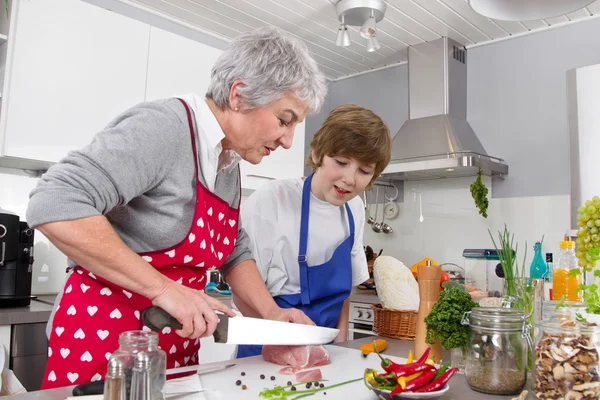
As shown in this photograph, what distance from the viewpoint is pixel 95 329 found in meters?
1.04

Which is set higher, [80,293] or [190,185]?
[190,185]

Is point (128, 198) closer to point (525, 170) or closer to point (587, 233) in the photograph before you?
point (587, 233)

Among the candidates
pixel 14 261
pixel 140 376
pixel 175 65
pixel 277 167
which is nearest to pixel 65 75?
pixel 175 65

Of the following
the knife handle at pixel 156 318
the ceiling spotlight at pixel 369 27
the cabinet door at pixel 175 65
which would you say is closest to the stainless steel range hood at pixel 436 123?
the ceiling spotlight at pixel 369 27

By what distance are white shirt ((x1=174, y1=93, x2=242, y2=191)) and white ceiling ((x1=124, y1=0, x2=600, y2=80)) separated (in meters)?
2.07

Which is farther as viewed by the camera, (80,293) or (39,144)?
(39,144)


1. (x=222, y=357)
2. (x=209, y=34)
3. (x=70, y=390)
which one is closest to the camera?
(x=70, y=390)

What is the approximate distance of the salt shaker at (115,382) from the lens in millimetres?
677

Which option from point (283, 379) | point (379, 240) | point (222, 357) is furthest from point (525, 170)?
point (283, 379)

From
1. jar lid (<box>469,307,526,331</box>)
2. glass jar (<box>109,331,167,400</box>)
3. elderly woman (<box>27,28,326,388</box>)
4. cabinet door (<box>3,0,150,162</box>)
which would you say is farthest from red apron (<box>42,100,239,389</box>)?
cabinet door (<box>3,0,150,162</box>)

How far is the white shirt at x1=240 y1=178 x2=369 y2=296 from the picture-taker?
62.1 inches

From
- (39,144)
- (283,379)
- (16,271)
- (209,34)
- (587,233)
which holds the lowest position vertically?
(283,379)

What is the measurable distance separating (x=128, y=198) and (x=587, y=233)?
87 cm

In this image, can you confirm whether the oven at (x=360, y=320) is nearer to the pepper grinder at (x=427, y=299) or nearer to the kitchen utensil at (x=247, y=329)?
the pepper grinder at (x=427, y=299)
